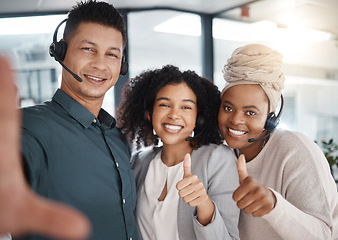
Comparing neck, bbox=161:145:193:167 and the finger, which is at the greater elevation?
the finger

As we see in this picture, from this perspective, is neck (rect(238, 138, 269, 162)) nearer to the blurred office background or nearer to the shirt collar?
the shirt collar

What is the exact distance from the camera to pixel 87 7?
1361mm

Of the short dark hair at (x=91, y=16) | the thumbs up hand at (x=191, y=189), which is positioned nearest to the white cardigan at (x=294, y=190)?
the thumbs up hand at (x=191, y=189)

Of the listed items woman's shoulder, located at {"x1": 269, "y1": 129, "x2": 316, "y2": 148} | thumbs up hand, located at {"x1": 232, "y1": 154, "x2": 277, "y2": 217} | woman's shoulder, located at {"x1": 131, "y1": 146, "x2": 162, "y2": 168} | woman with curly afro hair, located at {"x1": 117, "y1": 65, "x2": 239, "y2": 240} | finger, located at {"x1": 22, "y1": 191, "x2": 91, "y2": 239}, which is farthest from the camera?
woman's shoulder, located at {"x1": 131, "y1": 146, "x2": 162, "y2": 168}

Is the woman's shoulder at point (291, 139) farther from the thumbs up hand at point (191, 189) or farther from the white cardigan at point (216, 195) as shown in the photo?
the thumbs up hand at point (191, 189)

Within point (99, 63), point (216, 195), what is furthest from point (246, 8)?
point (216, 195)

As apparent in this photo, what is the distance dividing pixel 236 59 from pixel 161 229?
883mm

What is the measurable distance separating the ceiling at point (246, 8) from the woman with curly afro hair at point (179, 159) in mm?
2193

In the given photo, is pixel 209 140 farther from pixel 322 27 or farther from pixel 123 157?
pixel 322 27

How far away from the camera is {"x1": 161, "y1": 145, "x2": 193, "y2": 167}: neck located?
4.95 feet

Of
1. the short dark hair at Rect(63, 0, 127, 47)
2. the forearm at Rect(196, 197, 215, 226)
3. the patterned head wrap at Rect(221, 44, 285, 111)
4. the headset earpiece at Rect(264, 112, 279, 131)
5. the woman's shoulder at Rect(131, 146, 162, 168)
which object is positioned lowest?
the forearm at Rect(196, 197, 215, 226)

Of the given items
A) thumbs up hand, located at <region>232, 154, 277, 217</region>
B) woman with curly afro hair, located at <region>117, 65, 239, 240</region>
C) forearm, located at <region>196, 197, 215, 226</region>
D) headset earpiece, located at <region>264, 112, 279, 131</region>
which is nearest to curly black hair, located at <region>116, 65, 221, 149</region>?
woman with curly afro hair, located at <region>117, 65, 239, 240</region>

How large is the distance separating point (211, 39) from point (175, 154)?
3250mm

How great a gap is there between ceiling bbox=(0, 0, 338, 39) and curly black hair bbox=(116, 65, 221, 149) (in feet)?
6.92
